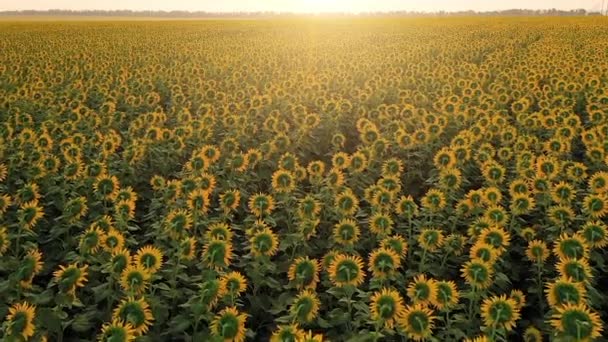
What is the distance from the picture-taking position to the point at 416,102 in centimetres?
1027

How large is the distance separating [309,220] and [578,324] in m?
2.45

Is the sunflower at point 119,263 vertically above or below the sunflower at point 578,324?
below

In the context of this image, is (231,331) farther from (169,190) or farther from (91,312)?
(169,190)

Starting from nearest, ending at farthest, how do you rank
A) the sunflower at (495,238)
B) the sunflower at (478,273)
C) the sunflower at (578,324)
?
1. the sunflower at (578,324)
2. the sunflower at (478,273)
3. the sunflower at (495,238)

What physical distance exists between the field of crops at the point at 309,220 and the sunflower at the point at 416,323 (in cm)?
1

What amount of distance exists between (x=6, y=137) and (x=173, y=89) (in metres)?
4.51

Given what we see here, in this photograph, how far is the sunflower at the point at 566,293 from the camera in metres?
3.32

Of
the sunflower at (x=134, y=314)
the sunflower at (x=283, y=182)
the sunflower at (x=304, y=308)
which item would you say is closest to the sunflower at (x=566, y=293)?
the sunflower at (x=304, y=308)

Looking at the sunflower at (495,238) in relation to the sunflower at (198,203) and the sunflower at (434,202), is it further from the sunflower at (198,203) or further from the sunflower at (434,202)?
the sunflower at (198,203)

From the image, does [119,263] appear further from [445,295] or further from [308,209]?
[445,295]

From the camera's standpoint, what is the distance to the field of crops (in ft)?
12.1

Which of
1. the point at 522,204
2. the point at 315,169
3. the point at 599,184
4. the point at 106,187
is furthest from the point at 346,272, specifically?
the point at 599,184

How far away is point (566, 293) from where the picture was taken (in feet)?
11.0

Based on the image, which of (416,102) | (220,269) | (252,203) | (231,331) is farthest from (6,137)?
(416,102)
